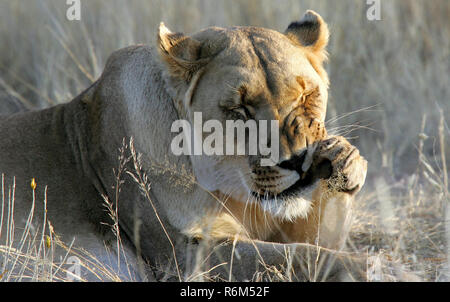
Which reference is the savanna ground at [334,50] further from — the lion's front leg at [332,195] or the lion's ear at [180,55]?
the lion's ear at [180,55]

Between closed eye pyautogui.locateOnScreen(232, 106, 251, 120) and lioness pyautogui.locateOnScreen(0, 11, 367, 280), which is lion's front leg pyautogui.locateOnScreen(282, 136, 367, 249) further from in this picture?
closed eye pyautogui.locateOnScreen(232, 106, 251, 120)

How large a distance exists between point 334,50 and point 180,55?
4.09 meters

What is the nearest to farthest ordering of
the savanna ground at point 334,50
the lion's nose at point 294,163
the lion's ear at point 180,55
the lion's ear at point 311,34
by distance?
1. the lion's nose at point 294,163
2. the lion's ear at point 180,55
3. the lion's ear at point 311,34
4. the savanna ground at point 334,50

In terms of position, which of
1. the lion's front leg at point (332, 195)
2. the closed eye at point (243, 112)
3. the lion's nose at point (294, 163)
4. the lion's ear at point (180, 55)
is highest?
the lion's ear at point (180, 55)

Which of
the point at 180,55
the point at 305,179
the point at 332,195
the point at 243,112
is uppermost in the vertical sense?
the point at 180,55

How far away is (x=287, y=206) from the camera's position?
3373 mm

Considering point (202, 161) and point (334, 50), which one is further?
point (334, 50)

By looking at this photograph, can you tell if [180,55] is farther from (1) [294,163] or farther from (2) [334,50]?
(2) [334,50]

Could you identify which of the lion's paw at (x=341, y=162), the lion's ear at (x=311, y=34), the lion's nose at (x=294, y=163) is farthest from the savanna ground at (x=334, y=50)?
the lion's nose at (x=294, y=163)

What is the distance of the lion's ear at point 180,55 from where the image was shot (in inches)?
138

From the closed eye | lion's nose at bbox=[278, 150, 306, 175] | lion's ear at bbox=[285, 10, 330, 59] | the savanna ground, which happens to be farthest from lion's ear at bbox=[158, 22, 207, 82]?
the savanna ground

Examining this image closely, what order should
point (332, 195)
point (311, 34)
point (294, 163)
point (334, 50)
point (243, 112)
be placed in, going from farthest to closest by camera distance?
point (334, 50), point (311, 34), point (332, 195), point (243, 112), point (294, 163)

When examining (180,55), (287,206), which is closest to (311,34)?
(180,55)

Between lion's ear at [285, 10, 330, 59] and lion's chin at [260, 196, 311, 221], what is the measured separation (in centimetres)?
88
